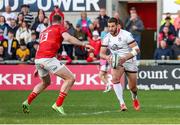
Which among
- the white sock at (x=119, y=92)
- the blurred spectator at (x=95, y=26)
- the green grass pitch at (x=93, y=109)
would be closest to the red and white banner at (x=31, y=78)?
the green grass pitch at (x=93, y=109)

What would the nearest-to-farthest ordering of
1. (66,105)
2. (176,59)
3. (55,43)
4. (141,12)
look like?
(55,43)
(66,105)
(176,59)
(141,12)

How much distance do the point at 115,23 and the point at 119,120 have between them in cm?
357

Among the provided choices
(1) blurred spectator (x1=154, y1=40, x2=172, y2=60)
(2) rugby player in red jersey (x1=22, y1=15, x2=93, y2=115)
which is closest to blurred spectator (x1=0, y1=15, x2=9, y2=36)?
(1) blurred spectator (x1=154, y1=40, x2=172, y2=60)

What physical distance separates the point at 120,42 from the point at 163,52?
9586mm

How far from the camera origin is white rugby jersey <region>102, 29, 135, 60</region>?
762 inches

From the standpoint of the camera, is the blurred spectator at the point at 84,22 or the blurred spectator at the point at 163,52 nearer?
the blurred spectator at the point at 163,52

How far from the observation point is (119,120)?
16062 mm

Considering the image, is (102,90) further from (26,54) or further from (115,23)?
(115,23)

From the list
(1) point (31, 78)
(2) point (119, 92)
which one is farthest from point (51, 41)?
(1) point (31, 78)

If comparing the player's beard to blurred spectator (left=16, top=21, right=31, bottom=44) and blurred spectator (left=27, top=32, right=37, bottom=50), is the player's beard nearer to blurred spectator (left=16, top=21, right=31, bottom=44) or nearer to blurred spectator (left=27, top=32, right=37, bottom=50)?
blurred spectator (left=27, top=32, right=37, bottom=50)

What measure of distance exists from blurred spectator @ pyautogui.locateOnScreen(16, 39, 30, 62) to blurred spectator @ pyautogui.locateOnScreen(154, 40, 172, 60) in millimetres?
4572

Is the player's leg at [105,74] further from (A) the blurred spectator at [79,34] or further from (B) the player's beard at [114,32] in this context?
(B) the player's beard at [114,32]

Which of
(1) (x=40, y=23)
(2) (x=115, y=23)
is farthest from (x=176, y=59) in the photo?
(2) (x=115, y=23)

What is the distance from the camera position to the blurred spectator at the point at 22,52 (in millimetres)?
29219
